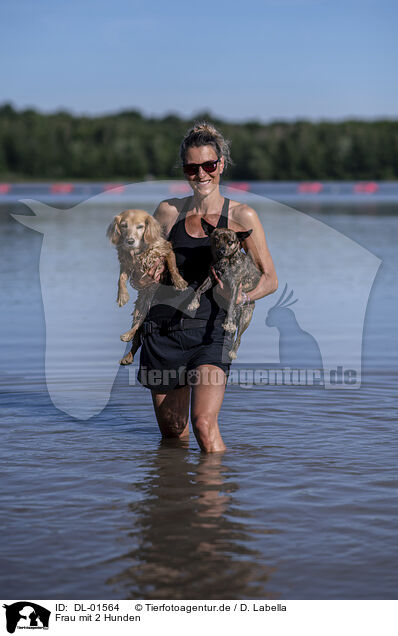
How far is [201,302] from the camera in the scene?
23.1 ft

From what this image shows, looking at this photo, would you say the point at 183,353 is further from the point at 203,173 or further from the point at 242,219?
the point at 203,173

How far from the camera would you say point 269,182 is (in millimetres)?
116500

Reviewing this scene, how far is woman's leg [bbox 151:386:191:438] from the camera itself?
7.30m

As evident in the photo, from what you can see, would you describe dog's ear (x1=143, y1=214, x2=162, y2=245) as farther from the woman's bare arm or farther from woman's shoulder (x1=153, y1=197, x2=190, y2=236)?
the woman's bare arm

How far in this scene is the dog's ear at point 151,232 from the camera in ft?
22.4

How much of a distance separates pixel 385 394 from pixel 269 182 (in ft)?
356

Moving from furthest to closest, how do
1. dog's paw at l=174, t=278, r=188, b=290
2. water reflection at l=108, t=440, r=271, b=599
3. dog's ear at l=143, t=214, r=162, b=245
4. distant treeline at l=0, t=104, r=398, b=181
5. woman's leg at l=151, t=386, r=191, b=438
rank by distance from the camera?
1. distant treeline at l=0, t=104, r=398, b=181
2. woman's leg at l=151, t=386, r=191, b=438
3. dog's paw at l=174, t=278, r=188, b=290
4. dog's ear at l=143, t=214, r=162, b=245
5. water reflection at l=108, t=440, r=271, b=599

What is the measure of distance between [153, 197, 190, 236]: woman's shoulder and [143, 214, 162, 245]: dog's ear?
248 mm

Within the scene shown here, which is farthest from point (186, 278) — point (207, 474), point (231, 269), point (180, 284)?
point (207, 474)

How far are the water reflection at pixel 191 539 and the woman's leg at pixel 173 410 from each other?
1.28ft

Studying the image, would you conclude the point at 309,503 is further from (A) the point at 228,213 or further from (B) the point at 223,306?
(A) the point at 228,213
